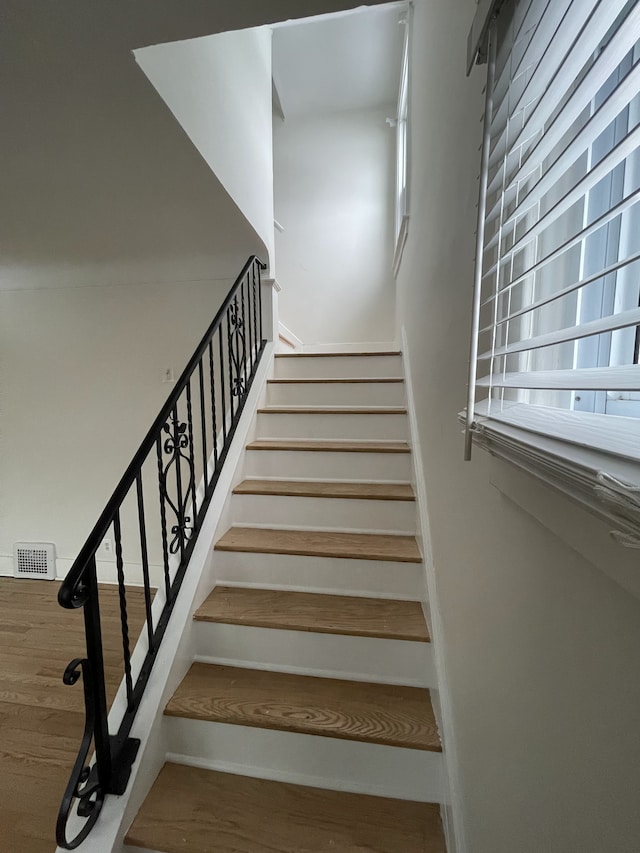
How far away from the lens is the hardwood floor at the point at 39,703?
123cm

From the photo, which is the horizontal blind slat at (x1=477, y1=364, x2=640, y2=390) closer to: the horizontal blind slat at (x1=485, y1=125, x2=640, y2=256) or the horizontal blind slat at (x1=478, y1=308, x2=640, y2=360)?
the horizontal blind slat at (x1=478, y1=308, x2=640, y2=360)

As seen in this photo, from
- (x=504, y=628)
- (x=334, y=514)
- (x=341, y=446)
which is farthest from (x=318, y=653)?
(x=341, y=446)

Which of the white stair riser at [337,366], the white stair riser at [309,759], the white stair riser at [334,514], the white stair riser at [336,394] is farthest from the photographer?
the white stair riser at [337,366]

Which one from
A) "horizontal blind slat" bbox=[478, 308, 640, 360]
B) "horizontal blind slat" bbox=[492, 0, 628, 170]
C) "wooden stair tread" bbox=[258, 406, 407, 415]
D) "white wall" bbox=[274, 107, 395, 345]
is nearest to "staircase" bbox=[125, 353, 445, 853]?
"wooden stair tread" bbox=[258, 406, 407, 415]

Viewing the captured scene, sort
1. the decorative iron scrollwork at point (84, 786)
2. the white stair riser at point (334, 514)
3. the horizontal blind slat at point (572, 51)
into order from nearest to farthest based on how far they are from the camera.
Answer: the horizontal blind slat at point (572, 51), the decorative iron scrollwork at point (84, 786), the white stair riser at point (334, 514)

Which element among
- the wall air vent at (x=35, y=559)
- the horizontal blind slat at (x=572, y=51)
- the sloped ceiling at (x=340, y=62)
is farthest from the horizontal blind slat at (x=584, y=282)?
the sloped ceiling at (x=340, y=62)

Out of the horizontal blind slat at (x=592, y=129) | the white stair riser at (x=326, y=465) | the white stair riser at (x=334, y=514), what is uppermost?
the horizontal blind slat at (x=592, y=129)

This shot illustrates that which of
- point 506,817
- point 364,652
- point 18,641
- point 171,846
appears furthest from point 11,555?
point 506,817

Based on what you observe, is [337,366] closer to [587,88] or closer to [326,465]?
[326,465]

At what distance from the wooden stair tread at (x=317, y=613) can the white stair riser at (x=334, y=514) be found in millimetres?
337

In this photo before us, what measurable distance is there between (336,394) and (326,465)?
640mm

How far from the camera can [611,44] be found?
0.39 meters

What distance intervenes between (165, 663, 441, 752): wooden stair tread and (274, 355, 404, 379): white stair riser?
1897mm

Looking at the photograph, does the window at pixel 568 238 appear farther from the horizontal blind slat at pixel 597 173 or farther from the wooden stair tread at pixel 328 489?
the wooden stair tread at pixel 328 489
